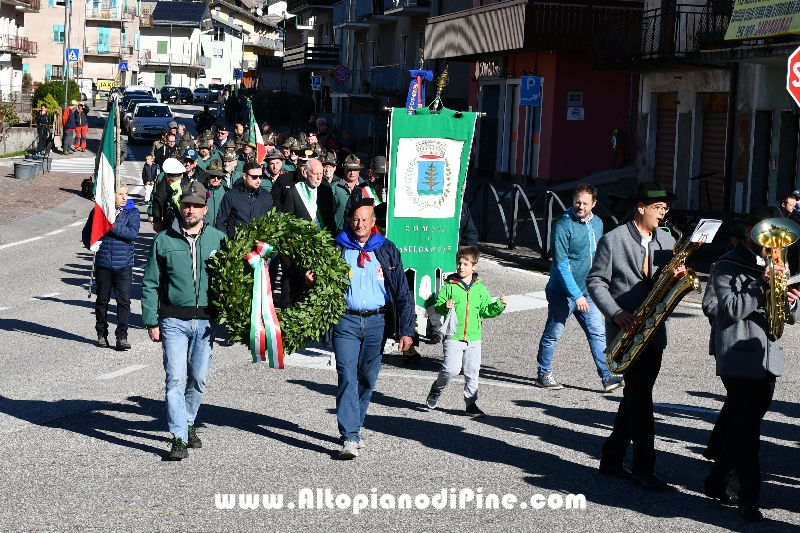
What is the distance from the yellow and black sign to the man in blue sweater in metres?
11.0

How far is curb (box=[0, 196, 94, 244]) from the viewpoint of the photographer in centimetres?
2272

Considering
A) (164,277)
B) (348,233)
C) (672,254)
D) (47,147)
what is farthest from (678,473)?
(47,147)

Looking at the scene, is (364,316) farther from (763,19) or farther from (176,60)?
(176,60)

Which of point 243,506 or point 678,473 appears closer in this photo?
point 243,506

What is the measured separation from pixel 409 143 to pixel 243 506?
558 cm

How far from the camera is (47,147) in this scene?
38500mm

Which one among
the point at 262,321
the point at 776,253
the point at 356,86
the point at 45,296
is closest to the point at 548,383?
the point at 262,321

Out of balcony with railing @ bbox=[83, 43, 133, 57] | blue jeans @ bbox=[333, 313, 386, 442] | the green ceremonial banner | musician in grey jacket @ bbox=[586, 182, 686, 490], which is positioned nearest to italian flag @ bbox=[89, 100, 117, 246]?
the green ceremonial banner

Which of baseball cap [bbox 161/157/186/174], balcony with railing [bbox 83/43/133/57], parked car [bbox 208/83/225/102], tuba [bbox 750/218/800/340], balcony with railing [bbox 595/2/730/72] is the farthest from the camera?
balcony with railing [bbox 83/43/133/57]

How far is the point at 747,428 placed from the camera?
6762mm

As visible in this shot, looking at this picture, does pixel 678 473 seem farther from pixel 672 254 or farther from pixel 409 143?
pixel 409 143

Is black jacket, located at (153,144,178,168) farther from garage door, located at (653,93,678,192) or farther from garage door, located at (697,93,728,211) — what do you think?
garage door, located at (653,93,678,192)

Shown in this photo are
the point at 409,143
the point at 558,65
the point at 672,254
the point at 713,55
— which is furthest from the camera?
the point at 558,65

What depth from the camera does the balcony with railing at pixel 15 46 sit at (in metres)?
70.7
